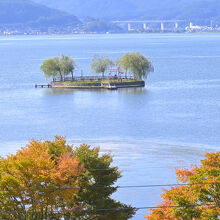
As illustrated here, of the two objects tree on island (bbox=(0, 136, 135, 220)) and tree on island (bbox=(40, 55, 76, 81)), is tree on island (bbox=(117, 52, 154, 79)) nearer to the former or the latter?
tree on island (bbox=(40, 55, 76, 81))

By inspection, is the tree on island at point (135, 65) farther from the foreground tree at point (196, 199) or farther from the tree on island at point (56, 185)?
the foreground tree at point (196, 199)

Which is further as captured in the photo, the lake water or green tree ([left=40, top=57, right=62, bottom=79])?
green tree ([left=40, top=57, right=62, bottom=79])

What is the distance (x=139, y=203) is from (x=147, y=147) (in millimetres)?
12332

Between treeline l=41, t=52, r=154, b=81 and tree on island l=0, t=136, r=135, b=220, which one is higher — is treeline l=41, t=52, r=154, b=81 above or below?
above

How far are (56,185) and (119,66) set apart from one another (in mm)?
62906

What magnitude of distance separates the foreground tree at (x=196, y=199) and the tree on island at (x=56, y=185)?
3020mm

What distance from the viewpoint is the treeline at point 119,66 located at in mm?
80438

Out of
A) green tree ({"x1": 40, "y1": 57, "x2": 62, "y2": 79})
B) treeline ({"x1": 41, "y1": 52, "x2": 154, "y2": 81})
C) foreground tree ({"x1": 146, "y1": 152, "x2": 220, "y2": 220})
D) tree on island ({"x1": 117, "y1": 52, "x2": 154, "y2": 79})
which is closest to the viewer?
foreground tree ({"x1": 146, "y1": 152, "x2": 220, "y2": 220})

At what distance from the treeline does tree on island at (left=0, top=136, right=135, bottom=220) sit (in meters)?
57.8

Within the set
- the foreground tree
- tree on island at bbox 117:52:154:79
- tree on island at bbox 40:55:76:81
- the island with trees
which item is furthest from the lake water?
the foreground tree

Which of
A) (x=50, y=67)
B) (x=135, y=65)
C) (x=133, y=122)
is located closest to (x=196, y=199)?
(x=133, y=122)

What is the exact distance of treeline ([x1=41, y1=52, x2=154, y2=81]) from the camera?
80438 mm

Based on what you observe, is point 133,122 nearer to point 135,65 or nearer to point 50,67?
point 135,65

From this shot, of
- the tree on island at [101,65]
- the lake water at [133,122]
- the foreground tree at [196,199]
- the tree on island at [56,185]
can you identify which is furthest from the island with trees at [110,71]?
the foreground tree at [196,199]
